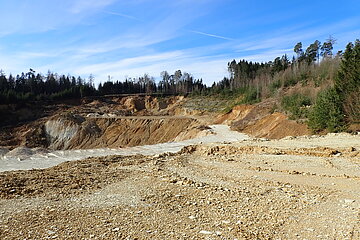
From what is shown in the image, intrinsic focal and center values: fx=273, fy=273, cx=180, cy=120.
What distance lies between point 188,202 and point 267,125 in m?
21.7

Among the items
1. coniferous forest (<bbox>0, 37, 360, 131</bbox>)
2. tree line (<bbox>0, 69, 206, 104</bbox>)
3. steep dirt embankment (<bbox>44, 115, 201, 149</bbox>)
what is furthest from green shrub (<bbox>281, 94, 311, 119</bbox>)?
tree line (<bbox>0, 69, 206, 104</bbox>)

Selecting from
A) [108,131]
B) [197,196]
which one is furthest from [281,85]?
[197,196]

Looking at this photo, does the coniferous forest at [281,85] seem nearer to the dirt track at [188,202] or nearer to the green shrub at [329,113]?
the green shrub at [329,113]

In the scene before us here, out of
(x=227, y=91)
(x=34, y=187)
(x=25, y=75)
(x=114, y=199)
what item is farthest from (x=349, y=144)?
(x=25, y=75)

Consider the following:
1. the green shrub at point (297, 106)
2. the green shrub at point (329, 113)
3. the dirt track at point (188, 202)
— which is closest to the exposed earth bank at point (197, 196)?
the dirt track at point (188, 202)

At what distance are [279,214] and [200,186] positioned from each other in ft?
8.31

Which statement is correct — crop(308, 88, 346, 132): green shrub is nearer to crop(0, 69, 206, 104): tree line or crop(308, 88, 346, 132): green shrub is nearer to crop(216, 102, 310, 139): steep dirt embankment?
crop(216, 102, 310, 139): steep dirt embankment

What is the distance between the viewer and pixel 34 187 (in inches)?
300

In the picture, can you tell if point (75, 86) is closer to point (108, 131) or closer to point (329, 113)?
point (108, 131)

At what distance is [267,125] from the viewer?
26328mm

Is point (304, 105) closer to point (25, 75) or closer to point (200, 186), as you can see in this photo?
point (200, 186)

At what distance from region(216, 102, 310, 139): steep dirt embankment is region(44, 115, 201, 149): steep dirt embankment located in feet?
26.7

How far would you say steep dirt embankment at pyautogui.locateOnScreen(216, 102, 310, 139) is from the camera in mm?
22344

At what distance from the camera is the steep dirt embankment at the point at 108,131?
3791 centimetres
